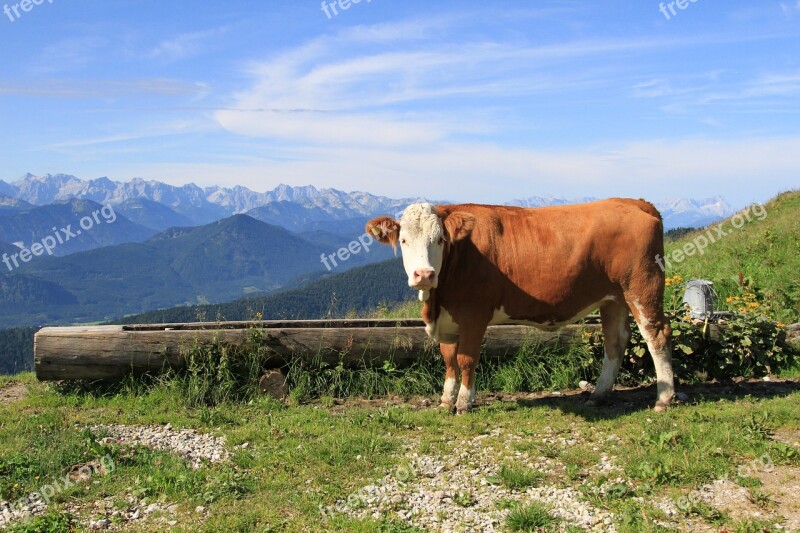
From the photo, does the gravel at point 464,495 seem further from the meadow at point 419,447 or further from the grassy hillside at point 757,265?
the grassy hillside at point 757,265

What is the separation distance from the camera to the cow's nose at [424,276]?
739 centimetres

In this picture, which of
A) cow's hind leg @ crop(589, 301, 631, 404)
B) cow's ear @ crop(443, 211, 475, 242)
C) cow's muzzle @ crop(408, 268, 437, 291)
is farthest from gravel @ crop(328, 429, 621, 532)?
cow's ear @ crop(443, 211, 475, 242)

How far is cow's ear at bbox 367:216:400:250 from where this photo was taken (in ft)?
26.6

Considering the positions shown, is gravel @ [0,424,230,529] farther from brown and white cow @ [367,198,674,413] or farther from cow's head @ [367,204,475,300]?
brown and white cow @ [367,198,674,413]

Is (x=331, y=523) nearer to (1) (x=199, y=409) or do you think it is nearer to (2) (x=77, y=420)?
(1) (x=199, y=409)

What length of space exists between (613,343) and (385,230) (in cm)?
339

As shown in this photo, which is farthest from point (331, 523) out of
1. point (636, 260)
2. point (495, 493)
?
point (636, 260)

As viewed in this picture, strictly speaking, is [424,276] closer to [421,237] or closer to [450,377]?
[421,237]

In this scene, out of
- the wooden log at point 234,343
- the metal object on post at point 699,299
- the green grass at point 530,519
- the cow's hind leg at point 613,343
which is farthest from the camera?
the metal object on post at point 699,299

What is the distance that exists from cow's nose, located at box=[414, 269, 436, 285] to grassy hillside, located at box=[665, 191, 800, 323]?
22.4ft

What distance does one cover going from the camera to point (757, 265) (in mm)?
15141

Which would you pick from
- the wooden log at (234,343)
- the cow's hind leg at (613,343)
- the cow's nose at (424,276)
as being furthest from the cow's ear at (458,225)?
the cow's hind leg at (613,343)

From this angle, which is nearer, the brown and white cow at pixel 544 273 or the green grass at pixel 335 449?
the green grass at pixel 335 449

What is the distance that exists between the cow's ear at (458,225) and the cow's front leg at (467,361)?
46.7 inches
